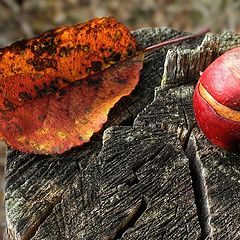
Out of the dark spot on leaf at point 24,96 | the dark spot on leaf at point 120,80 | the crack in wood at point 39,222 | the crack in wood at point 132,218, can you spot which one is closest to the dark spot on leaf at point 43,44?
the dark spot on leaf at point 24,96

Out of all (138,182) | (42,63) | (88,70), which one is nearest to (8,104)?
(42,63)

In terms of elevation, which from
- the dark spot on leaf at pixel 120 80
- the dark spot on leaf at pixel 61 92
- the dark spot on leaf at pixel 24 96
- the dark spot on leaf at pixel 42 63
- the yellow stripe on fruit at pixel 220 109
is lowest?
the yellow stripe on fruit at pixel 220 109

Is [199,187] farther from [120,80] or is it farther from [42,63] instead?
[42,63]

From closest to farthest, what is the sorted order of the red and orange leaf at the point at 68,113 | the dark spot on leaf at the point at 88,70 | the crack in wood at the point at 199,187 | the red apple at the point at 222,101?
the crack in wood at the point at 199,187, the red apple at the point at 222,101, the red and orange leaf at the point at 68,113, the dark spot on leaf at the point at 88,70

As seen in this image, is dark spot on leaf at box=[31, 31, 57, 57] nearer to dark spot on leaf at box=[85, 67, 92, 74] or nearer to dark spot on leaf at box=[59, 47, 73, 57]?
dark spot on leaf at box=[59, 47, 73, 57]

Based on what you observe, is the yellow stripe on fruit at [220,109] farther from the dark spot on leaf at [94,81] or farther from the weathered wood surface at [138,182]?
the dark spot on leaf at [94,81]

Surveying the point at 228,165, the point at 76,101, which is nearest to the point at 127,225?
the point at 228,165

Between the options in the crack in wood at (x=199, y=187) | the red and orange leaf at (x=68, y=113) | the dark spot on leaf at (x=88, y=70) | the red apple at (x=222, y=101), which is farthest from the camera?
the dark spot on leaf at (x=88, y=70)
